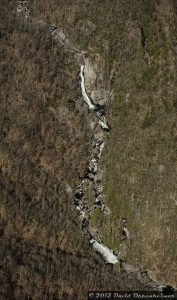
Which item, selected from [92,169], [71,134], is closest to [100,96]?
[71,134]

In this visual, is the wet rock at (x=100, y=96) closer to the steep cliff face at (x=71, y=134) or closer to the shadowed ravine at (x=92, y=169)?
the steep cliff face at (x=71, y=134)

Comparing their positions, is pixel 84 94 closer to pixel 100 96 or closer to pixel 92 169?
pixel 100 96

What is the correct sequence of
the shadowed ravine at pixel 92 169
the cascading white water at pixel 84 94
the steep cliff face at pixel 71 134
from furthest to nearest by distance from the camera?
1. the cascading white water at pixel 84 94
2. the shadowed ravine at pixel 92 169
3. the steep cliff face at pixel 71 134

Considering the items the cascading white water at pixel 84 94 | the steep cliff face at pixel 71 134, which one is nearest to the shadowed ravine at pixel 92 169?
the cascading white water at pixel 84 94

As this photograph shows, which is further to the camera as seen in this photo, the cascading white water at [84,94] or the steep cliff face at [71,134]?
the cascading white water at [84,94]

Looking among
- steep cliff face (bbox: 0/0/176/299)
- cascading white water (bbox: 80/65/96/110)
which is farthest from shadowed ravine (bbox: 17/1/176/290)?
steep cliff face (bbox: 0/0/176/299)

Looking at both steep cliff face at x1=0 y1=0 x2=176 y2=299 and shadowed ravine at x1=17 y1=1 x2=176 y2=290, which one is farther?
shadowed ravine at x1=17 y1=1 x2=176 y2=290

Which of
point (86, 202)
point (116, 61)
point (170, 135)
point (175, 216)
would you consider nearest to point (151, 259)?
point (175, 216)

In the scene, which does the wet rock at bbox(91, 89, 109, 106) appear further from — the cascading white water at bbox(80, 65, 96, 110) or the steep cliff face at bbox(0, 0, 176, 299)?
the cascading white water at bbox(80, 65, 96, 110)
